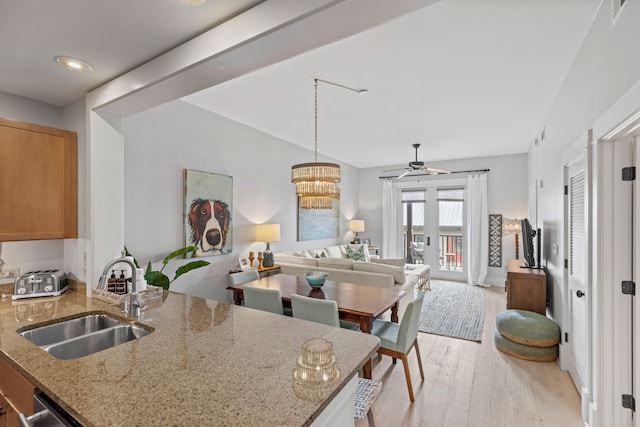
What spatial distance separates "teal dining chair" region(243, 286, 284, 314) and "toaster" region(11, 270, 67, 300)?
4.59 feet

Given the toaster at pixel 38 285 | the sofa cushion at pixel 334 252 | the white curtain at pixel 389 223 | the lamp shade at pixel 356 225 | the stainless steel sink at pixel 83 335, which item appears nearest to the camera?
the stainless steel sink at pixel 83 335

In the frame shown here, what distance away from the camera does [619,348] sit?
1.83 metres

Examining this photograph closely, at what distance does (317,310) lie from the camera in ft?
7.81

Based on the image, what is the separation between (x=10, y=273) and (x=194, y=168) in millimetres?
1982

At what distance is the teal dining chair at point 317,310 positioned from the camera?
91.6 inches

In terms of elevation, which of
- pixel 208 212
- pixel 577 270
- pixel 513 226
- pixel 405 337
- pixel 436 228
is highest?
pixel 208 212

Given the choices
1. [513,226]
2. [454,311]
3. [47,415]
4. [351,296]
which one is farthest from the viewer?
[513,226]

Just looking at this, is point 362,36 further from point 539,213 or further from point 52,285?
point 539,213

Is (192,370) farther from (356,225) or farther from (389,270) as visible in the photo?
(356,225)

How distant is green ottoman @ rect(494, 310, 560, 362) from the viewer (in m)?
3.02

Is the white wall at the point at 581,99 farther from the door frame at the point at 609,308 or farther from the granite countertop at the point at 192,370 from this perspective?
the granite countertop at the point at 192,370

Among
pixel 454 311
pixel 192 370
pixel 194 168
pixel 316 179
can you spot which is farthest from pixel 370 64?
pixel 454 311

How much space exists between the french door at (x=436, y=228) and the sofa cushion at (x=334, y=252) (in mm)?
2002

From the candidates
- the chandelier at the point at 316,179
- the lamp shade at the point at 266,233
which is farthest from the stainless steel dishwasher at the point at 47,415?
the lamp shade at the point at 266,233
